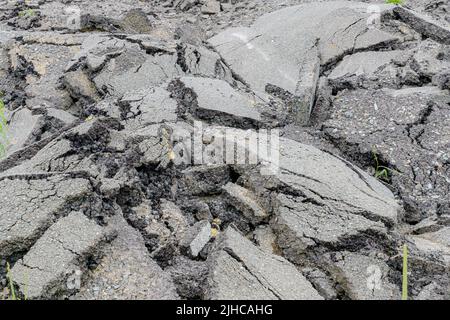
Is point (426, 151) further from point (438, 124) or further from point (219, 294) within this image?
point (219, 294)

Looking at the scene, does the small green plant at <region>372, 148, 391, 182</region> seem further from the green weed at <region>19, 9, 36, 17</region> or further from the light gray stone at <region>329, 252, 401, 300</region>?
the green weed at <region>19, 9, 36, 17</region>

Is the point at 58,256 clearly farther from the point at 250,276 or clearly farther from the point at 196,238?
the point at 250,276

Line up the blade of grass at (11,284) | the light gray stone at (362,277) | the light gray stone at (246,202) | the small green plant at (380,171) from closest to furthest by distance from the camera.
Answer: the blade of grass at (11,284) → the light gray stone at (362,277) → the light gray stone at (246,202) → the small green plant at (380,171)

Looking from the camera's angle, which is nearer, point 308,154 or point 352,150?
point 308,154

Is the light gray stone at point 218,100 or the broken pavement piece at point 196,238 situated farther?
the light gray stone at point 218,100

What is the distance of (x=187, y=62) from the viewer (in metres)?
4.33

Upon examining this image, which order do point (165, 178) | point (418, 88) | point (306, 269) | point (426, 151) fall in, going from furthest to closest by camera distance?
point (418, 88) → point (426, 151) → point (165, 178) → point (306, 269)

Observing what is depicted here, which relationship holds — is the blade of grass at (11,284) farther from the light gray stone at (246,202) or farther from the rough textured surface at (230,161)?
the light gray stone at (246,202)

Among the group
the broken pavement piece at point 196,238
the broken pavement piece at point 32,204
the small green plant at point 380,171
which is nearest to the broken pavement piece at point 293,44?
the small green plant at point 380,171

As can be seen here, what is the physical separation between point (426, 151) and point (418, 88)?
836 millimetres

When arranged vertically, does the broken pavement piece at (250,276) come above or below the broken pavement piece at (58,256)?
below

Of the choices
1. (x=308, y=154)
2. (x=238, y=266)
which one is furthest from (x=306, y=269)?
(x=308, y=154)

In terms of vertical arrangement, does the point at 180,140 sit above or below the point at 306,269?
above

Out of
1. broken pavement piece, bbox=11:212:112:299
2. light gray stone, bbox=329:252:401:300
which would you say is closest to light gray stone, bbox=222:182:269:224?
light gray stone, bbox=329:252:401:300
